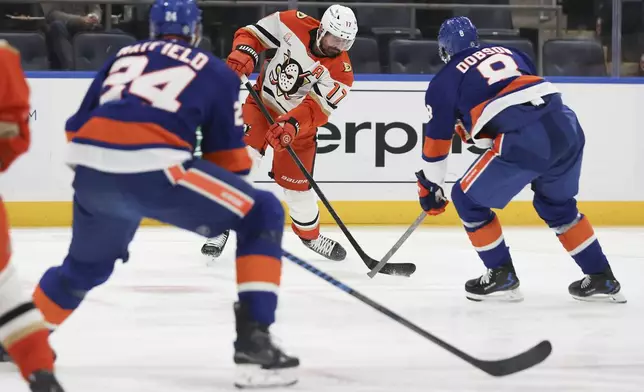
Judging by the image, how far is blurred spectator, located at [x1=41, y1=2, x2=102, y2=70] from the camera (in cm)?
603

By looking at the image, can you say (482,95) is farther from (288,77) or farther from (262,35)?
(262,35)

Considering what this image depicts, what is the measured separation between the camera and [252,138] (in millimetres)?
4766

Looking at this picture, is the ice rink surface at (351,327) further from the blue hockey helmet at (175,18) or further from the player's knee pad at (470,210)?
the blue hockey helmet at (175,18)

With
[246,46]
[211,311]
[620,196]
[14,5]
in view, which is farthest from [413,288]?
[14,5]

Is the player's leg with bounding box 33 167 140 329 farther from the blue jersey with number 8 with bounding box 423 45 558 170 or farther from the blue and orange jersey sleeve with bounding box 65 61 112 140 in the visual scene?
the blue jersey with number 8 with bounding box 423 45 558 170

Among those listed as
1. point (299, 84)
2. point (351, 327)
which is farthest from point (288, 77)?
point (351, 327)

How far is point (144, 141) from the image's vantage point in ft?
7.72

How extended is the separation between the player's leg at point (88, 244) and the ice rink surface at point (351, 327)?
191mm

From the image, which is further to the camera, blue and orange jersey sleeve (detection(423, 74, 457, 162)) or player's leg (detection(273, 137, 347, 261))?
player's leg (detection(273, 137, 347, 261))

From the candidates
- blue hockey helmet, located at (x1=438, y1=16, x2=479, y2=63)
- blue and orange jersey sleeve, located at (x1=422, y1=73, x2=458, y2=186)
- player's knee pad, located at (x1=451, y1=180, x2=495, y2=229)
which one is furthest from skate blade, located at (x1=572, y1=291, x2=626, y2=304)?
blue hockey helmet, located at (x1=438, y1=16, x2=479, y2=63)

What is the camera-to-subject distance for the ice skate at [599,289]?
3.82 metres

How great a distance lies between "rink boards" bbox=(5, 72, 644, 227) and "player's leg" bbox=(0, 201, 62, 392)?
376 cm

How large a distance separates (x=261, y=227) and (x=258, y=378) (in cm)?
36

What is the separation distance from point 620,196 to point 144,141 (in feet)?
14.4
